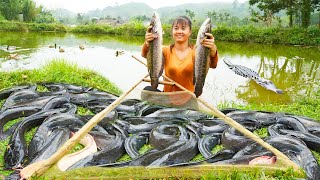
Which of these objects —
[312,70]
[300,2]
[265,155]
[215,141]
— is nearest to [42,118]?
[215,141]

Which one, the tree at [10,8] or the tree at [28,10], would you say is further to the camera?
the tree at [28,10]

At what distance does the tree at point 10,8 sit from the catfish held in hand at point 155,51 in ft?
122

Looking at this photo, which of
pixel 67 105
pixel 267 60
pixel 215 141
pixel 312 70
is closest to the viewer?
pixel 215 141

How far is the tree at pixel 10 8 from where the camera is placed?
3634 cm

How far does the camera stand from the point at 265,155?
9.29 ft

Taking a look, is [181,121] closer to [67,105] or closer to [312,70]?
[67,105]

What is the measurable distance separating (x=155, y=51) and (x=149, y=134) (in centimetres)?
83

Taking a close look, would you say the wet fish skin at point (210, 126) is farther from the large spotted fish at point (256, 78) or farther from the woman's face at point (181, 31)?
the large spotted fish at point (256, 78)

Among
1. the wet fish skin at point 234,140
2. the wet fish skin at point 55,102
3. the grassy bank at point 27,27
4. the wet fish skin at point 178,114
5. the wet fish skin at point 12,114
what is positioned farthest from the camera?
the grassy bank at point 27,27

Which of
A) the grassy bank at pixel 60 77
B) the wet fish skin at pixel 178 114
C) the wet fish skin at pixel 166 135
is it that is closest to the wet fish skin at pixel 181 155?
the wet fish skin at pixel 166 135

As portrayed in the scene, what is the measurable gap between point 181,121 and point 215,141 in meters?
0.55

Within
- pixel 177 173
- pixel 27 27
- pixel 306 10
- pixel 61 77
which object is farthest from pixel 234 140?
pixel 27 27

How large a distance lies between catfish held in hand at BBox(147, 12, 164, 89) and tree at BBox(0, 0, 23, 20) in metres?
37.1

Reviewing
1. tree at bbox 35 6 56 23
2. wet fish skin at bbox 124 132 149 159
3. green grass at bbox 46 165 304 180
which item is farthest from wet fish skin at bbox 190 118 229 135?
tree at bbox 35 6 56 23
